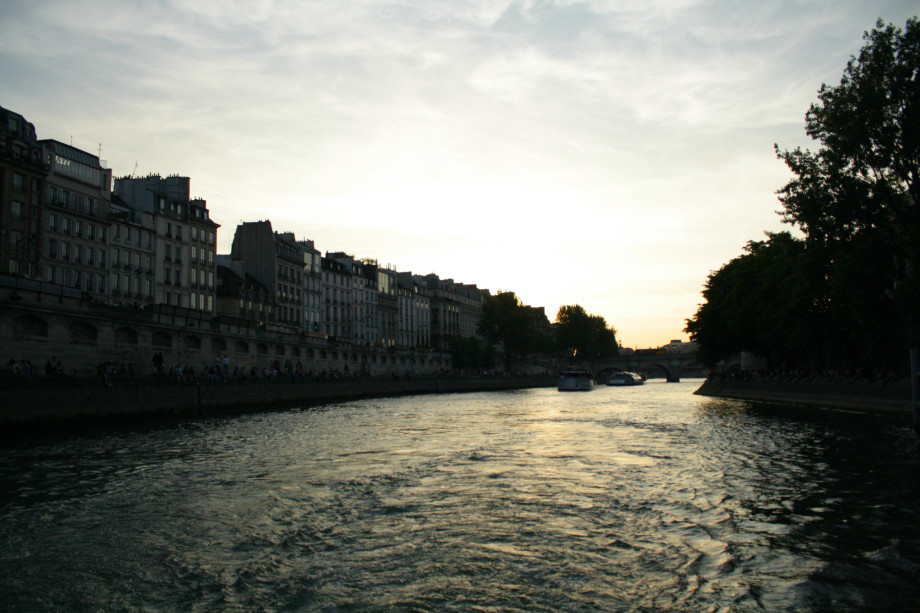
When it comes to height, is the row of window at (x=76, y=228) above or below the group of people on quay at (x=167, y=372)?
above

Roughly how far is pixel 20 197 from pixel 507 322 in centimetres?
11117

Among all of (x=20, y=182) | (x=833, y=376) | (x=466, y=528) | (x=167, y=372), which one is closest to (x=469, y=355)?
(x=167, y=372)

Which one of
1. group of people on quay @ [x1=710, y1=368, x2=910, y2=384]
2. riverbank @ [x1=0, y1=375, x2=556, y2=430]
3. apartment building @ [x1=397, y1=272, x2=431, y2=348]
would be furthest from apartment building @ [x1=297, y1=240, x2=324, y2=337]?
group of people on quay @ [x1=710, y1=368, x2=910, y2=384]

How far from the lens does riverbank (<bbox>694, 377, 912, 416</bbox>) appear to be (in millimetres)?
42250

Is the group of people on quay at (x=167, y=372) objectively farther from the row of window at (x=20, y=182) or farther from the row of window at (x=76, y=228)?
the row of window at (x=20, y=182)

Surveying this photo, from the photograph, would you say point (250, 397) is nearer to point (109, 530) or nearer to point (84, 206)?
point (84, 206)

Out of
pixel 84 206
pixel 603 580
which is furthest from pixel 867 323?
pixel 84 206

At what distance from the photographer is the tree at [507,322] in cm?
16750

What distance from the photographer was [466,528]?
1350 centimetres

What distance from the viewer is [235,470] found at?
22.0 metres

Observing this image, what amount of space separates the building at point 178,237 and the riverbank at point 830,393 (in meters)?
60.0

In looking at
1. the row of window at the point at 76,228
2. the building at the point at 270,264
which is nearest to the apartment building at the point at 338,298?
the building at the point at 270,264

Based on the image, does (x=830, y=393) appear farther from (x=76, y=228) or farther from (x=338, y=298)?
(x=338, y=298)

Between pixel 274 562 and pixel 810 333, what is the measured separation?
2198 inches
